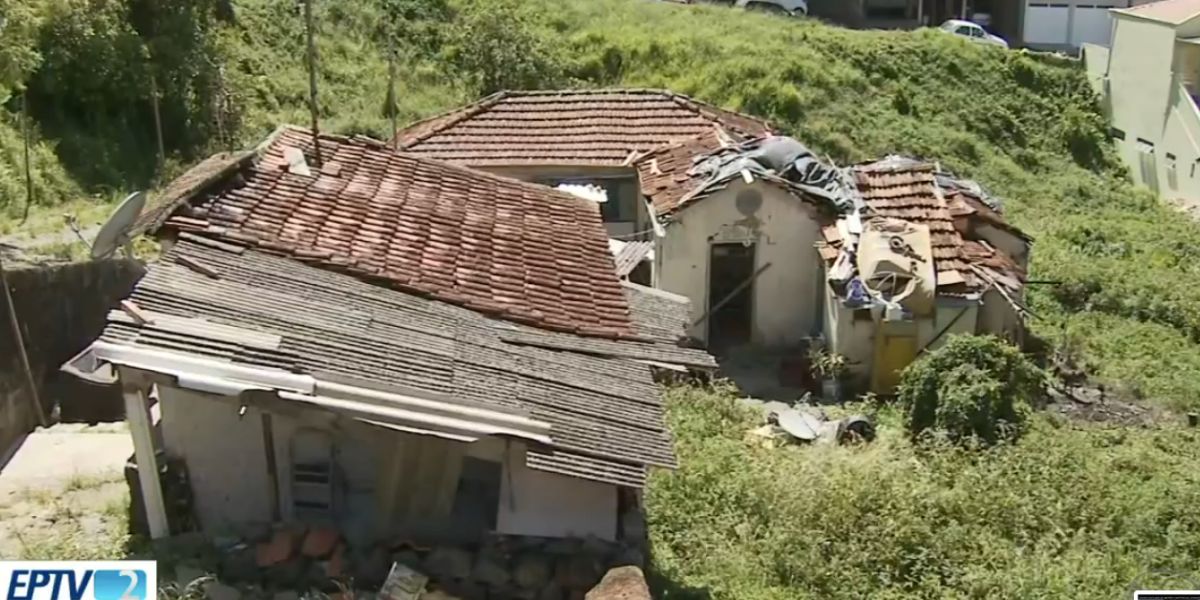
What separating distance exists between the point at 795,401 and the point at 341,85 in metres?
15.5

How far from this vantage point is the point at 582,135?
22719mm

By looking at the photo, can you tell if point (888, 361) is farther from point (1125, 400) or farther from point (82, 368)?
point (82, 368)

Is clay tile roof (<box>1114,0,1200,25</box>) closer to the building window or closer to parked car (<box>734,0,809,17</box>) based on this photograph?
parked car (<box>734,0,809,17</box>)

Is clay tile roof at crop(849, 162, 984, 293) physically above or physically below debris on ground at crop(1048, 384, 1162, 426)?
above

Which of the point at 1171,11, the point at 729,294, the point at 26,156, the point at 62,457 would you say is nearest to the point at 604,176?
the point at 729,294

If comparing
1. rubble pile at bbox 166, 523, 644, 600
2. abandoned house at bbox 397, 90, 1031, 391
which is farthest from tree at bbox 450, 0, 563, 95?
rubble pile at bbox 166, 523, 644, 600

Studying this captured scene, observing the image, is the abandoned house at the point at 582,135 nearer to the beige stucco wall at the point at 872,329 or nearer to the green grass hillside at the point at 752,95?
the green grass hillside at the point at 752,95

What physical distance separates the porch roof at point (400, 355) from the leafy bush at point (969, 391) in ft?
18.6

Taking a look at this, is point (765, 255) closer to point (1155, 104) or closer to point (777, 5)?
point (1155, 104)

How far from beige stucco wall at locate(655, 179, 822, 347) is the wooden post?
1133 cm

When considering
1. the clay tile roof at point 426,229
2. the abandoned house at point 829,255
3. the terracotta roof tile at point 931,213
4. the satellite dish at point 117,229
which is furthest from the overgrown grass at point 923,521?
the satellite dish at point 117,229

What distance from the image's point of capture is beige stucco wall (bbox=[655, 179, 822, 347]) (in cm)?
1897

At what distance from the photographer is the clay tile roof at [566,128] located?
22.2m

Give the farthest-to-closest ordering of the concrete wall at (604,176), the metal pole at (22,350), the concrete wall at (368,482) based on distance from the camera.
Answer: the concrete wall at (604,176) → the metal pole at (22,350) → the concrete wall at (368,482)
